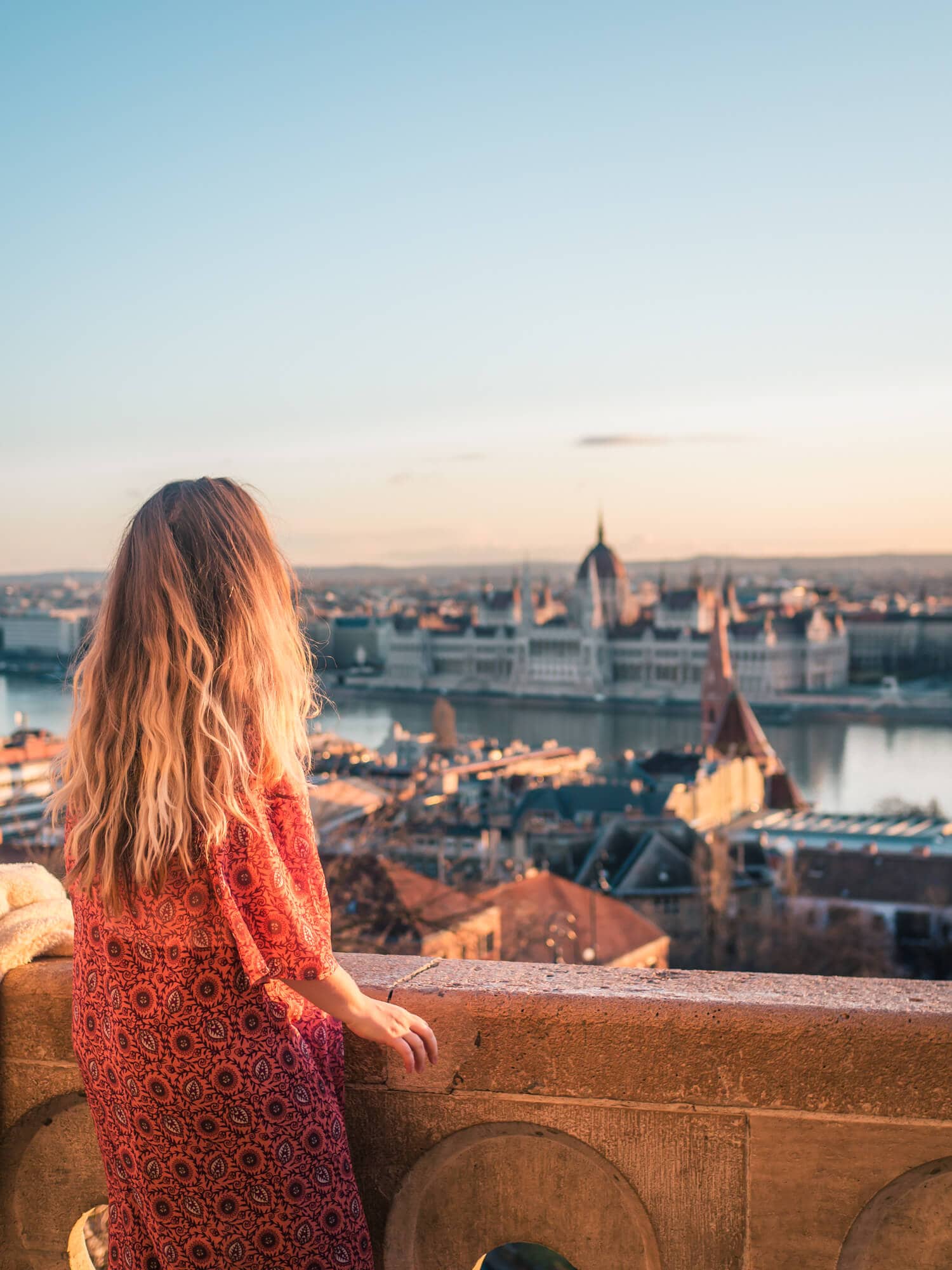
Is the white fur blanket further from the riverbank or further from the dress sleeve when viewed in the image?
the riverbank

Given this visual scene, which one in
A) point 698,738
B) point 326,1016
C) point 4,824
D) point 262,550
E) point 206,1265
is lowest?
point 698,738

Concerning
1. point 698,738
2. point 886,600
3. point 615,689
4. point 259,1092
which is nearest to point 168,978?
point 259,1092

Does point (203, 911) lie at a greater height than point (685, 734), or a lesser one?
greater

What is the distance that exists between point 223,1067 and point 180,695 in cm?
18

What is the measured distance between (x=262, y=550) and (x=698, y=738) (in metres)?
30.9

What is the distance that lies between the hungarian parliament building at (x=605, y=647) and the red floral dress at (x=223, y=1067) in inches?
1468

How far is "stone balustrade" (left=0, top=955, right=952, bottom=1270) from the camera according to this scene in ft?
2.40

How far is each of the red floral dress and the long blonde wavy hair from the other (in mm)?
21

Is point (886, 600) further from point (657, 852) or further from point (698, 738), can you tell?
point (657, 852)

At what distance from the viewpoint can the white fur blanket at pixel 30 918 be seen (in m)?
0.87

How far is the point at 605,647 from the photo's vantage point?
41750 mm

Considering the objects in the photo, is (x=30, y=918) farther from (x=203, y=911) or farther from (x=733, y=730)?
(x=733, y=730)

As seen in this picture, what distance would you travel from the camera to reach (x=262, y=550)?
70 cm

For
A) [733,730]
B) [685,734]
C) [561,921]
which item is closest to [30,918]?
[561,921]
